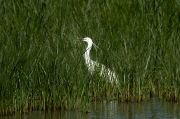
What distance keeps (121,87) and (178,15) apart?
10.2 ft

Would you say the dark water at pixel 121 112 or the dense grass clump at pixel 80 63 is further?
the dense grass clump at pixel 80 63

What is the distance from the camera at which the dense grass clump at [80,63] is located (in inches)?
217

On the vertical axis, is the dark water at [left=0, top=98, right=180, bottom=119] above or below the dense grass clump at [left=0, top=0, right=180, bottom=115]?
below

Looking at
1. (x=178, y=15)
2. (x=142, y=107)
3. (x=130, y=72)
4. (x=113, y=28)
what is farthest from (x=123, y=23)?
(x=142, y=107)

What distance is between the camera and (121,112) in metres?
5.66

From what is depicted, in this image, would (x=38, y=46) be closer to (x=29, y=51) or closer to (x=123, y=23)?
(x=29, y=51)

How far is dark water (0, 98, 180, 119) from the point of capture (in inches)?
208

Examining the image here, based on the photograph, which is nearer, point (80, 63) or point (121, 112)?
point (121, 112)

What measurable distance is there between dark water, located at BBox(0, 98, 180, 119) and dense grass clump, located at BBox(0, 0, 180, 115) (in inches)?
6.6

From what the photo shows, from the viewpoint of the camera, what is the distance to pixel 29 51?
18.6 ft

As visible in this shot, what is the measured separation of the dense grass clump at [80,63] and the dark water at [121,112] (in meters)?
0.17

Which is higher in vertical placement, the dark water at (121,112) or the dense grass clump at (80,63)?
the dense grass clump at (80,63)

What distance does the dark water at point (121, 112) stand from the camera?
5289 millimetres

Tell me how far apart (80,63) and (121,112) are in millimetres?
1054
